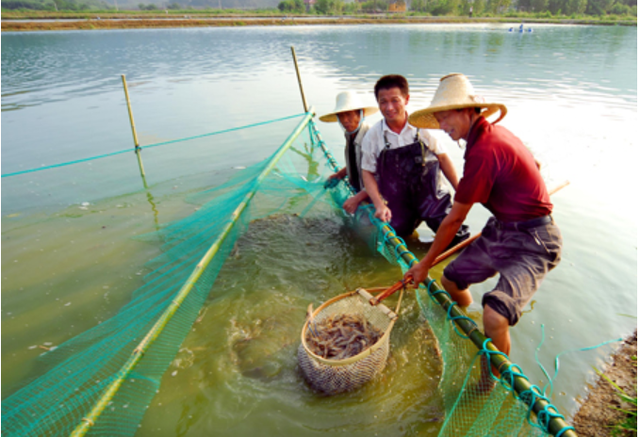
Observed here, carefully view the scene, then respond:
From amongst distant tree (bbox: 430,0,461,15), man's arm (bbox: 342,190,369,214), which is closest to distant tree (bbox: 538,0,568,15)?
distant tree (bbox: 430,0,461,15)

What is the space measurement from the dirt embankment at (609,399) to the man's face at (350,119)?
3.18m

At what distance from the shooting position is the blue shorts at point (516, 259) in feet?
6.96

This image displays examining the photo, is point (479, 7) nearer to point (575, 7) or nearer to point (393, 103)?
point (575, 7)

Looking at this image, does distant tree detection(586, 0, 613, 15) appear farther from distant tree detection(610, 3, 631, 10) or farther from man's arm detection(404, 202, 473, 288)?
man's arm detection(404, 202, 473, 288)

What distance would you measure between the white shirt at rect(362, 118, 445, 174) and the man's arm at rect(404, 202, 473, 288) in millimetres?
1613

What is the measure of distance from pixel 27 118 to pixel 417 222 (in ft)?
39.3

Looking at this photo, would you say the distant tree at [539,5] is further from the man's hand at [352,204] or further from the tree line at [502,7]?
the man's hand at [352,204]

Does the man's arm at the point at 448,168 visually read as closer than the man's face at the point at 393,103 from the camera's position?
No

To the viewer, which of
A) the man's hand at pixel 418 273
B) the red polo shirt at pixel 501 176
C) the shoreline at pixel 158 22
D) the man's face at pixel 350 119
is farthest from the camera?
the shoreline at pixel 158 22

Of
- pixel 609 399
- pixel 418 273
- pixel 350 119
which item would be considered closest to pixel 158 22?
pixel 350 119

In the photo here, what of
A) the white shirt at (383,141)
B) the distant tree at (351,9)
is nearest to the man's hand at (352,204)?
the white shirt at (383,141)

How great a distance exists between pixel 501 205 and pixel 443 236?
41 cm

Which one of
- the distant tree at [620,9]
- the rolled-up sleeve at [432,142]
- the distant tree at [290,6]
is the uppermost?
the distant tree at [290,6]

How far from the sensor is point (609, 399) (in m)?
2.48
